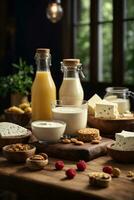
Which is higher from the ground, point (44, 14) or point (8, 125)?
point (44, 14)

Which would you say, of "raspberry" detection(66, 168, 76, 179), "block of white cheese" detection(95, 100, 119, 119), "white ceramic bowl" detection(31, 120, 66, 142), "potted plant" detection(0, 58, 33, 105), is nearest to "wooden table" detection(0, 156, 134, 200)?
"raspberry" detection(66, 168, 76, 179)

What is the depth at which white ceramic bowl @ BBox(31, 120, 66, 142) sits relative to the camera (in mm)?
1583

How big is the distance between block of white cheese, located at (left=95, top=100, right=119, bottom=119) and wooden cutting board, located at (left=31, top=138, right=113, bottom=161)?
0.80 feet

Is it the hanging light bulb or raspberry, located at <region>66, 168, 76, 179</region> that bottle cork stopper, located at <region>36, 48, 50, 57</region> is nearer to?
raspberry, located at <region>66, 168, 76, 179</region>

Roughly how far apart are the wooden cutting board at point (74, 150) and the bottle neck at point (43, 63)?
1.42 ft

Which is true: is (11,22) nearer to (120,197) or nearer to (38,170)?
(38,170)

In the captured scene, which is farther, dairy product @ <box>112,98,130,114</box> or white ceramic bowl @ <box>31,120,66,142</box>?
dairy product @ <box>112,98,130,114</box>

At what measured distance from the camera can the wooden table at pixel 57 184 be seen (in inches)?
45.2

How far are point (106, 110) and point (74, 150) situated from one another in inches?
15.8

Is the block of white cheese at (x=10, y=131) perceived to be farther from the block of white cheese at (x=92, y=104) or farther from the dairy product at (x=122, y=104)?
the dairy product at (x=122, y=104)

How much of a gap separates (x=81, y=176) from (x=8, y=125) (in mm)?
522

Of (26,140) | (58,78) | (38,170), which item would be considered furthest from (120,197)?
(58,78)

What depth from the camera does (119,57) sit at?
419 cm

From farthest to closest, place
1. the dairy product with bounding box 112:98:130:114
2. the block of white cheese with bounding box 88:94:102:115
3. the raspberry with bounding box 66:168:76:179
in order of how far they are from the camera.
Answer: the dairy product with bounding box 112:98:130:114 < the block of white cheese with bounding box 88:94:102:115 < the raspberry with bounding box 66:168:76:179
